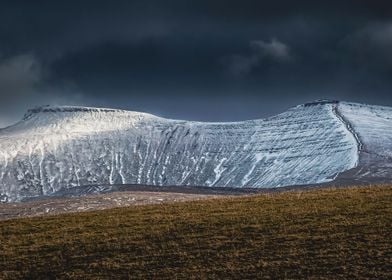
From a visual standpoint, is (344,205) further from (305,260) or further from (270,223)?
(305,260)

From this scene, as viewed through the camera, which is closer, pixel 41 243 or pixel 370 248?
pixel 370 248

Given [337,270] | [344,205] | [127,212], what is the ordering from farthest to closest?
[127,212] → [344,205] → [337,270]

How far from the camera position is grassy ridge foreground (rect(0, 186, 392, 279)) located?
1484 inches

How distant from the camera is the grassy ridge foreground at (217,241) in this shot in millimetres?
37688

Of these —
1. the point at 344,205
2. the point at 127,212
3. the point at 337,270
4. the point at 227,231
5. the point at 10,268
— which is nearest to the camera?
the point at 337,270

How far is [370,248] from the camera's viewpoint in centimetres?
3869

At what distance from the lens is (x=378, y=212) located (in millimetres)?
45406

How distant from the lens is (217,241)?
42250 millimetres

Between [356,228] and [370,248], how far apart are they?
3666 mm

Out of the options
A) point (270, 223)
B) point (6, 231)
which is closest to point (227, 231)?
point (270, 223)

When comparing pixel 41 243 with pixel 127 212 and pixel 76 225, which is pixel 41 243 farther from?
pixel 127 212

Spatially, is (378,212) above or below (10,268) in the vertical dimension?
above

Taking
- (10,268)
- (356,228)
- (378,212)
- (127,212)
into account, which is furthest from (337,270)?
(127,212)

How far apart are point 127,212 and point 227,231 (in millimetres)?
11296
